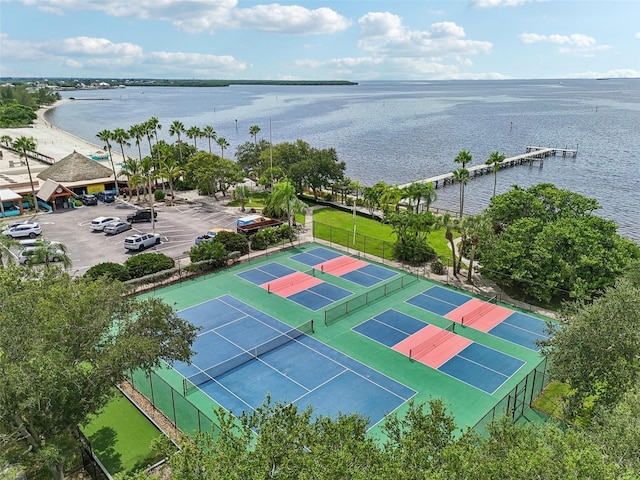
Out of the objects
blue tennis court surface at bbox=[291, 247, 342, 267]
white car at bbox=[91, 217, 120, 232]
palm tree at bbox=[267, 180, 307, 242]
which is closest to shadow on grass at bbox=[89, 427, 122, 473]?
blue tennis court surface at bbox=[291, 247, 342, 267]

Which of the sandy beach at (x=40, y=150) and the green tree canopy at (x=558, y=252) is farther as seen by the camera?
the sandy beach at (x=40, y=150)

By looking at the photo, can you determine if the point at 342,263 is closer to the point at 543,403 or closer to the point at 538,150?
the point at 543,403

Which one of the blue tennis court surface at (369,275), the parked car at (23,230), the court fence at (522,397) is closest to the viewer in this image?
the court fence at (522,397)

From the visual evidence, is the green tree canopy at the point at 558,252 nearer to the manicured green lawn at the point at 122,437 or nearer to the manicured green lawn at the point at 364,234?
the manicured green lawn at the point at 364,234

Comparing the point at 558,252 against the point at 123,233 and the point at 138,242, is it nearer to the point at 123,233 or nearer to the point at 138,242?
the point at 138,242

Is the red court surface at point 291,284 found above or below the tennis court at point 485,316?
above

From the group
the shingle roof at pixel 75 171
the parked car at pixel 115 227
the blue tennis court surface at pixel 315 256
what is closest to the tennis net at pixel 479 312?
Answer: the blue tennis court surface at pixel 315 256

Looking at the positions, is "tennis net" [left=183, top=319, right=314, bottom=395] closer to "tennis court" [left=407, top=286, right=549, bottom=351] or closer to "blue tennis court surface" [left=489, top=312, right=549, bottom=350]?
"tennis court" [left=407, top=286, right=549, bottom=351]
